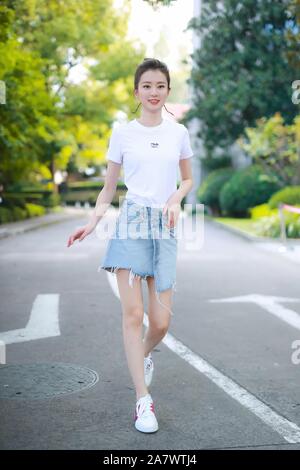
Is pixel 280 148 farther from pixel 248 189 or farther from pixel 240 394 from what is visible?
pixel 240 394

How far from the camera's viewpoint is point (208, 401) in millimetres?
4816

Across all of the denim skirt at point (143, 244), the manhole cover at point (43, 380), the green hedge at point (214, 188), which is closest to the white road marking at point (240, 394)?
the manhole cover at point (43, 380)

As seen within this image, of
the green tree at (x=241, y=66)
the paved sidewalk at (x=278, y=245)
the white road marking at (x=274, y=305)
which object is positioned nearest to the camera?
the white road marking at (x=274, y=305)

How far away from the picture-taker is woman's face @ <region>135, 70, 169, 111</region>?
14.2 ft

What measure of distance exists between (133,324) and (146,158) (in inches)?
40.7

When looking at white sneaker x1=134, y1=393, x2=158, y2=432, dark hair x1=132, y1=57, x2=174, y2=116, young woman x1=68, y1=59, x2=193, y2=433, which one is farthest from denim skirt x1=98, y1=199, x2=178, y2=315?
dark hair x1=132, y1=57, x2=174, y2=116

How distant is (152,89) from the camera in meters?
4.34

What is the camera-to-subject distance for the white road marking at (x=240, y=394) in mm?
4199

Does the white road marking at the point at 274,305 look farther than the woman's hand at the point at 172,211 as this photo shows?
Yes

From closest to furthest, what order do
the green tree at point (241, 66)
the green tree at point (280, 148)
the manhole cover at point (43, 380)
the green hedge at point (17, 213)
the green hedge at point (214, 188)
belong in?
1. the manhole cover at point (43, 380)
2. the green tree at point (280, 148)
3. the green hedge at point (17, 213)
4. the green tree at point (241, 66)
5. the green hedge at point (214, 188)

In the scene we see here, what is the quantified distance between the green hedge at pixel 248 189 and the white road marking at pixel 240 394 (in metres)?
23.8

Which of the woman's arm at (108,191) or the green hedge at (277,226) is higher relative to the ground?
the woman's arm at (108,191)

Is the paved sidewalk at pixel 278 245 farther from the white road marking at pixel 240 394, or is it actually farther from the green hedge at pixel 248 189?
the white road marking at pixel 240 394
